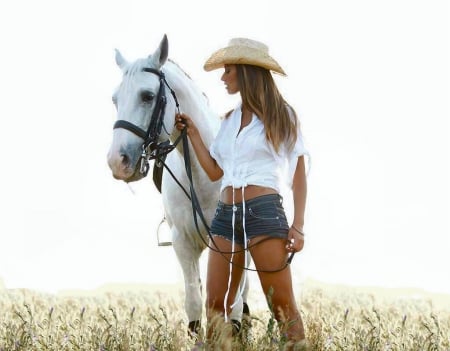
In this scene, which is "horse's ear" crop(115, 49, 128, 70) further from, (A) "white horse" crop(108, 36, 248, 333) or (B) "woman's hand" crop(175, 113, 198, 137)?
(B) "woman's hand" crop(175, 113, 198, 137)

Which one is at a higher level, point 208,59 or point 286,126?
point 208,59

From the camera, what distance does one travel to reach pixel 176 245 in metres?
7.26

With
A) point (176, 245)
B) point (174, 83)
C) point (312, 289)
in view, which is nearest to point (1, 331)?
point (176, 245)

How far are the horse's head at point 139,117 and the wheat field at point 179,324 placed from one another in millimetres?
1061

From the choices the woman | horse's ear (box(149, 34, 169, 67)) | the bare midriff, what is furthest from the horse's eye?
the bare midriff

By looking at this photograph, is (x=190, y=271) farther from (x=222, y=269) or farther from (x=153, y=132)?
(x=222, y=269)

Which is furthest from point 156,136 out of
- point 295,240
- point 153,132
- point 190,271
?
point 190,271

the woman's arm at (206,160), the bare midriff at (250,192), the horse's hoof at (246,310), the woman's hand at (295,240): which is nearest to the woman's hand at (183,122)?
the woman's arm at (206,160)

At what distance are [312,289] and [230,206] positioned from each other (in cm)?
616

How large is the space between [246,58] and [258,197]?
98 cm

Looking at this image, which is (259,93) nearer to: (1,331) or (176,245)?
(176,245)

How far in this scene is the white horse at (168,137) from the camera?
6.02m

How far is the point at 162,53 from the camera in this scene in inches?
256

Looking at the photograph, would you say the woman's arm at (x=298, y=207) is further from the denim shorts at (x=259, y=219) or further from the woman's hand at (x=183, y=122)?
the woman's hand at (x=183, y=122)
